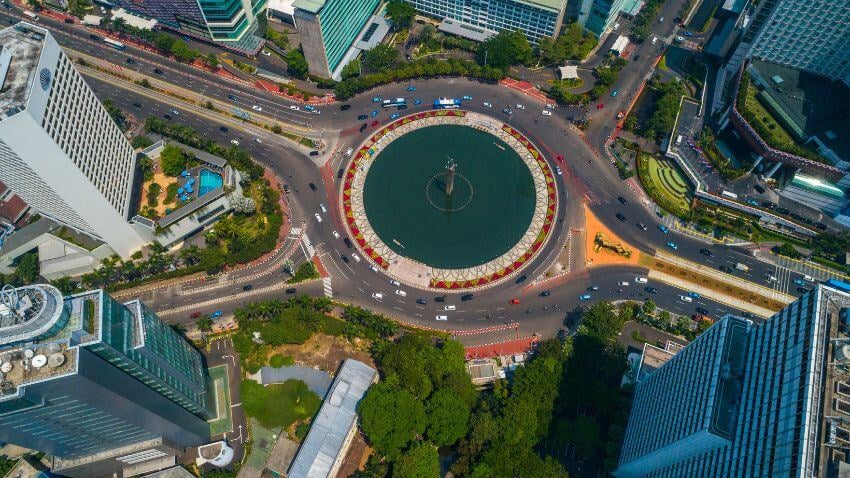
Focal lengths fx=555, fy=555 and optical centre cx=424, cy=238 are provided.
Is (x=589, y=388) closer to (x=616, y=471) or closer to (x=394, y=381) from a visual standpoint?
(x=616, y=471)

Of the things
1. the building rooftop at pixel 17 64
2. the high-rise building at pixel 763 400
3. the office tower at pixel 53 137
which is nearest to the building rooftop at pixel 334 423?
the high-rise building at pixel 763 400

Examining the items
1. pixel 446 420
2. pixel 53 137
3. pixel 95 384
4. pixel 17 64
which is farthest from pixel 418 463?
pixel 17 64

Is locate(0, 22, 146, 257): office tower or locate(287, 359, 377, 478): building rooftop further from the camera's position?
locate(287, 359, 377, 478): building rooftop

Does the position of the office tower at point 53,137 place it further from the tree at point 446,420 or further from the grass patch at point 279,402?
the tree at point 446,420

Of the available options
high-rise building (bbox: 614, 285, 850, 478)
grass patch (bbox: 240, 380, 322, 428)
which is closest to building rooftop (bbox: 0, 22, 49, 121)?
grass patch (bbox: 240, 380, 322, 428)

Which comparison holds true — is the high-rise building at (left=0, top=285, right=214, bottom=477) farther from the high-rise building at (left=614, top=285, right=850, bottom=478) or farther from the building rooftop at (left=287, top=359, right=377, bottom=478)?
the high-rise building at (left=614, top=285, right=850, bottom=478)

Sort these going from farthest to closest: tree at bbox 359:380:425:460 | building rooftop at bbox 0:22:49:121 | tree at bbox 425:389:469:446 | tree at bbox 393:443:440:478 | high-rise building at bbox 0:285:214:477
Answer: tree at bbox 425:389:469:446 < tree at bbox 359:380:425:460 < tree at bbox 393:443:440:478 < building rooftop at bbox 0:22:49:121 < high-rise building at bbox 0:285:214:477
